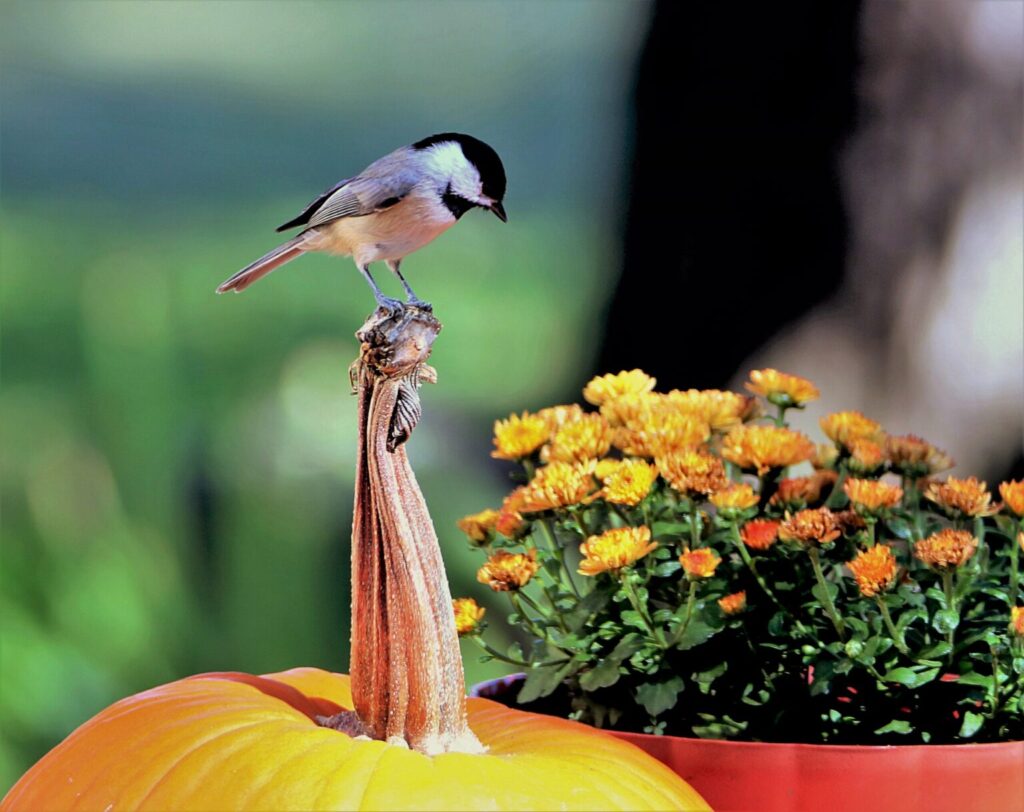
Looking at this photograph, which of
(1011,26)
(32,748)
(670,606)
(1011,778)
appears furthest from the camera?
(32,748)

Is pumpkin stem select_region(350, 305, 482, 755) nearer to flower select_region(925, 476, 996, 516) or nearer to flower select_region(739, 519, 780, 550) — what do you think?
flower select_region(739, 519, 780, 550)

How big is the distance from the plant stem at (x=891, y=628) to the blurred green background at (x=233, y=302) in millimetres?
937

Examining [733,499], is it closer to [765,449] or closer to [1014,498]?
[765,449]

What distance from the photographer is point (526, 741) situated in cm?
79

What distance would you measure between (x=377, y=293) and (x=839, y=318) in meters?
0.78

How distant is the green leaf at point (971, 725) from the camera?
0.84 m

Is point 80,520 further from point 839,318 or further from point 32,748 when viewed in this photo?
point 839,318

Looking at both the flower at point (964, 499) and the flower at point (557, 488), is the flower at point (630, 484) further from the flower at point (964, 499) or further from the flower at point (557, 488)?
the flower at point (964, 499)

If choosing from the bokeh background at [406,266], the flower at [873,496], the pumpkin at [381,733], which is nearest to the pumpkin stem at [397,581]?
the pumpkin at [381,733]

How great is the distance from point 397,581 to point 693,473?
0.76 feet

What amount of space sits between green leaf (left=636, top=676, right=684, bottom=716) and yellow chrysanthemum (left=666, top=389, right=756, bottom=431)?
22 cm

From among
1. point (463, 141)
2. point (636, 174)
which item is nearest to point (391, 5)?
point (636, 174)

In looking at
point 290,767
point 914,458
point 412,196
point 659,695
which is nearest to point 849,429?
point 914,458

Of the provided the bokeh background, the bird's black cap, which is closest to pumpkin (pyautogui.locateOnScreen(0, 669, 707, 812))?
the bird's black cap
